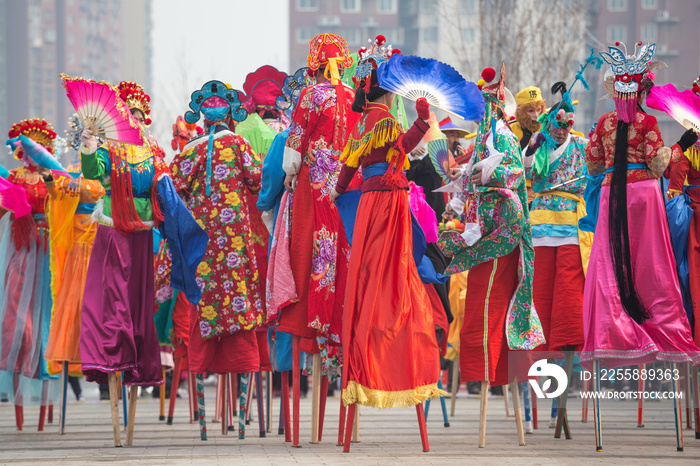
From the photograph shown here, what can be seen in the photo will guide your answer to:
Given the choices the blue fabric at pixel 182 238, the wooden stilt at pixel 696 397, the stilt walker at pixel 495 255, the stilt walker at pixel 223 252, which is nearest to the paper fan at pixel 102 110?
the blue fabric at pixel 182 238

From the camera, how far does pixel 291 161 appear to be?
6.07m

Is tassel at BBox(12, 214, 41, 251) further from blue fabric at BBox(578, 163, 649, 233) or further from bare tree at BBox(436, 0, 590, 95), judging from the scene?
bare tree at BBox(436, 0, 590, 95)

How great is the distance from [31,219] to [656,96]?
17.0 ft

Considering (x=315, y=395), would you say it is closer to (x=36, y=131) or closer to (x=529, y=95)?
(x=529, y=95)

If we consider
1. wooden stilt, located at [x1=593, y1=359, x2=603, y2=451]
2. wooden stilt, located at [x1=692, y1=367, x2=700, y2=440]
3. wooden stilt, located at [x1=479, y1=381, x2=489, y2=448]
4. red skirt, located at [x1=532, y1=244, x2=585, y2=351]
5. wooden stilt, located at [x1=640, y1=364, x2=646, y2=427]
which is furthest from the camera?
red skirt, located at [x1=532, y1=244, x2=585, y2=351]

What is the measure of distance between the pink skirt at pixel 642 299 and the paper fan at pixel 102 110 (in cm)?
315

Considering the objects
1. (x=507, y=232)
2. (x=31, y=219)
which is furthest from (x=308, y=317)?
(x=31, y=219)

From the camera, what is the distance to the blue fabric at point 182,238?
632cm

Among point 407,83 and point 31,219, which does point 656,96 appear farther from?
point 31,219

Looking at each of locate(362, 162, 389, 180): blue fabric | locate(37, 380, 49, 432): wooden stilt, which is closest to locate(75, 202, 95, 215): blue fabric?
locate(37, 380, 49, 432): wooden stilt

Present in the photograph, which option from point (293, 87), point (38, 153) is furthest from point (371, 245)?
point (38, 153)

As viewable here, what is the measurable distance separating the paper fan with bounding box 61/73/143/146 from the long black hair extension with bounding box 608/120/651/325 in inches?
124

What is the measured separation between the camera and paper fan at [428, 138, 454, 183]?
7113mm

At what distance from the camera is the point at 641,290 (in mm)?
5684
